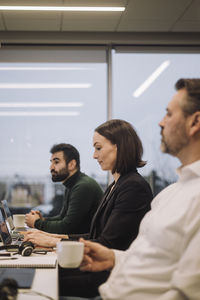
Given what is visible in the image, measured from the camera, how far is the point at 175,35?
4.65m

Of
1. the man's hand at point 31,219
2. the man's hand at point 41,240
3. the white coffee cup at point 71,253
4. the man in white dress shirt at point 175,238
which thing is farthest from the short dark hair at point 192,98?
the man's hand at point 31,219

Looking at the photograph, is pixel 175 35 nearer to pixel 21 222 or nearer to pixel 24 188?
pixel 24 188

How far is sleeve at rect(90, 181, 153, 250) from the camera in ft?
6.19

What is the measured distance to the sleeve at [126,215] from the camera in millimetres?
1886

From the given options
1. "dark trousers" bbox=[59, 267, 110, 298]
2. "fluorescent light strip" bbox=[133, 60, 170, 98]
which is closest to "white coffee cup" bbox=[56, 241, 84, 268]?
"dark trousers" bbox=[59, 267, 110, 298]

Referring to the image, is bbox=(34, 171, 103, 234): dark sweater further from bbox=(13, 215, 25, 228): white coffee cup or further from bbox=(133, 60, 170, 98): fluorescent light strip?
bbox=(133, 60, 170, 98): fluorescent light strip

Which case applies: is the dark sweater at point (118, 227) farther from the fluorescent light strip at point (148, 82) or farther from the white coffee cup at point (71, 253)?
the fluorescent light strip at point (148, 82)

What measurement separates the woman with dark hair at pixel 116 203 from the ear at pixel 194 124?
0.75 m

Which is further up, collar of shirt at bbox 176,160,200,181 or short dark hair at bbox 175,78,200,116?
short dark hair at bbox 175,78,200,116

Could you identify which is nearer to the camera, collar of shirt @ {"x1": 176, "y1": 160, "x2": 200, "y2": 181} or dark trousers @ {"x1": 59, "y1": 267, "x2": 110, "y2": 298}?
collar of shirt @ {"x1": 176, "y1": 160, "x2": 200, "y2": 181}

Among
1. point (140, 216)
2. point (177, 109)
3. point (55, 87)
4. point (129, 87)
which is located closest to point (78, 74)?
point (55, 87)

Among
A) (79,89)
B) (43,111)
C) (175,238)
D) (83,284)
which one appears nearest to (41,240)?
(83,284)

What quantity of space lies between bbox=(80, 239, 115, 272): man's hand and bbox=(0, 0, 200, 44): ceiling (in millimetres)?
2860

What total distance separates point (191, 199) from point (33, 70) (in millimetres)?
3865
